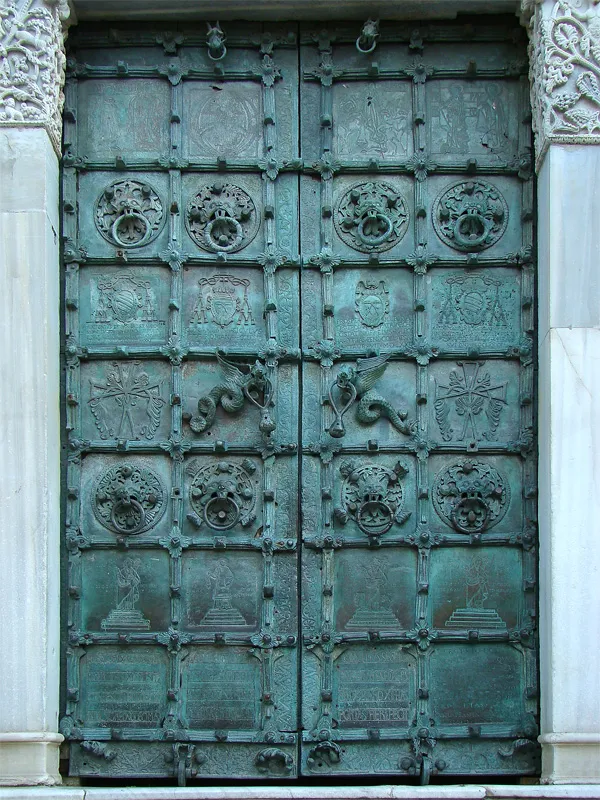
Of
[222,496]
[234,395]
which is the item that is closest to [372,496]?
[222,496]

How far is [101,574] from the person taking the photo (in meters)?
5.86

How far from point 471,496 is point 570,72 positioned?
2231mm

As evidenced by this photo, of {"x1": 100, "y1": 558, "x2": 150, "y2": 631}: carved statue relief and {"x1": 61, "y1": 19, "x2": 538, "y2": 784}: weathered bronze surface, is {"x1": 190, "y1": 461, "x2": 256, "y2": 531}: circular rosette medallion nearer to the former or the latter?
{"x1": 61, "y1": 19, "x2": 538, "y2": 784}: weathered bronze surface

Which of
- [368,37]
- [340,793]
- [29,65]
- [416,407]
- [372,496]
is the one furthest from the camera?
[368,37]

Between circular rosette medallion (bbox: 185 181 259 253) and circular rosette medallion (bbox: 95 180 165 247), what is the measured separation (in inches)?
7.3

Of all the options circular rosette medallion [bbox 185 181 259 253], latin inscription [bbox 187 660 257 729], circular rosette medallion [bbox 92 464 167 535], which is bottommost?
latin inscription [bbox 187 660 257 729]

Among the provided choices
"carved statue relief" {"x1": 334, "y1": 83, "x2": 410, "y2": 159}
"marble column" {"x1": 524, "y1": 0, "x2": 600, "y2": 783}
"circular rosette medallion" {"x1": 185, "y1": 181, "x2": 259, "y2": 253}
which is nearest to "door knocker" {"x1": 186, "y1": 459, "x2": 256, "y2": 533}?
"circular rosette medallion" {"x1": 185, "y1": 181, "x2": 259, "y2": 253}

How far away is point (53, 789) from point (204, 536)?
4.67 feet

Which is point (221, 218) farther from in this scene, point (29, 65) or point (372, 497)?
point (372, 497)

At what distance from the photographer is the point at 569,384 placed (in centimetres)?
560

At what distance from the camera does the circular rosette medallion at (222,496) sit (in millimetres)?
5852

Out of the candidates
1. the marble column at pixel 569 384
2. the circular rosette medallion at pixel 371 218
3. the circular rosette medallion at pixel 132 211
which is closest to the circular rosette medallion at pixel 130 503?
the circular rosette medallion at pixel 132 211

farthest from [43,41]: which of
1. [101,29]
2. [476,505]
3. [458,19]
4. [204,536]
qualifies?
[476,505]

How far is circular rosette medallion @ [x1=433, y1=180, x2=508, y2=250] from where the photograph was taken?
19.8ft
